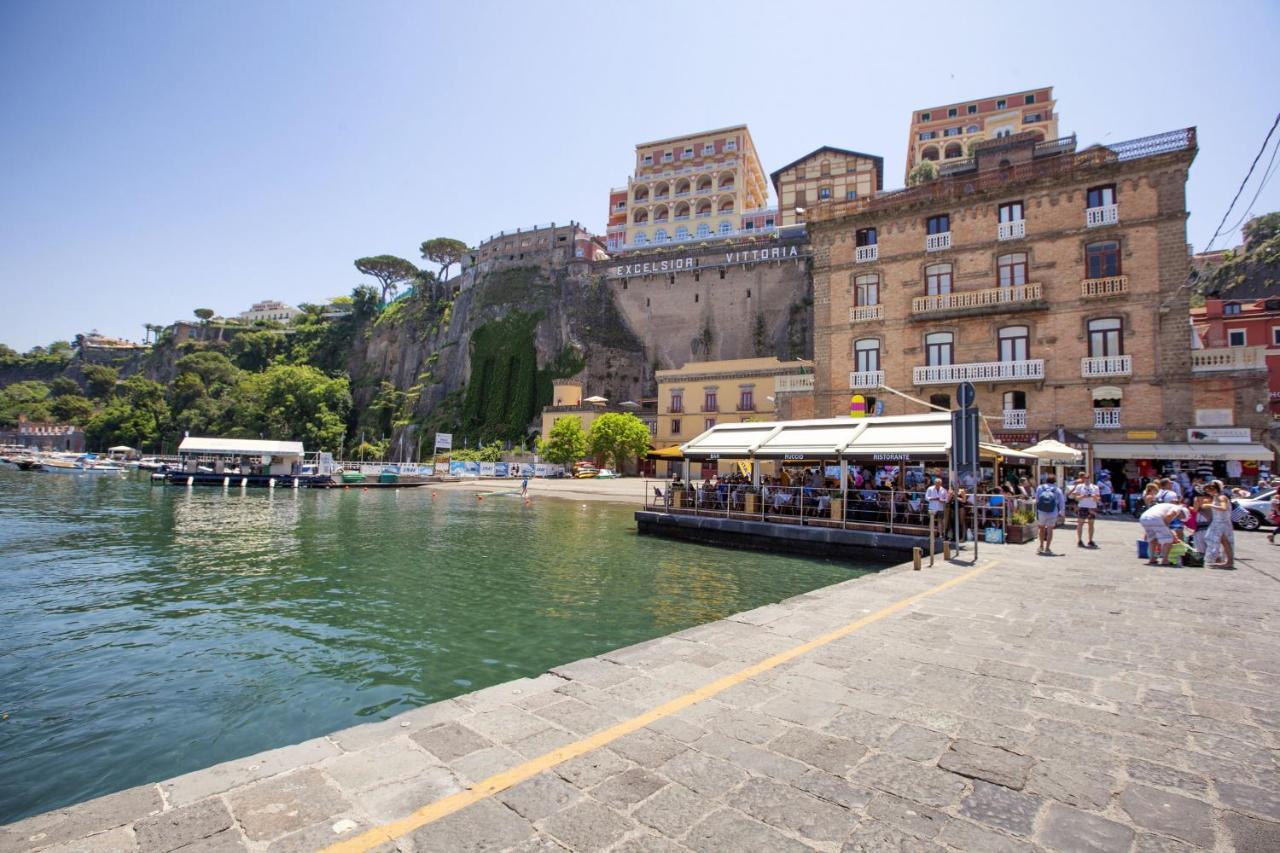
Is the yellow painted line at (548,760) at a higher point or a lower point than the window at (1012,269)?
lower

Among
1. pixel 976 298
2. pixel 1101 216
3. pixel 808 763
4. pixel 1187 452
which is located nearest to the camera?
pixel 808 763

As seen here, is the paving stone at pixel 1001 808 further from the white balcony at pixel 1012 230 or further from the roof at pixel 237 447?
the roof at pixel 237 447

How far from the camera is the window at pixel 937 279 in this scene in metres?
28.2

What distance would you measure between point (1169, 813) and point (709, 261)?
64.3m

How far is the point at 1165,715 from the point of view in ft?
14.2

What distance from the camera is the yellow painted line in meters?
2.84

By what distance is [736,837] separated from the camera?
285 centimetres

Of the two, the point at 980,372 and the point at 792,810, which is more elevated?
the point at 980,372

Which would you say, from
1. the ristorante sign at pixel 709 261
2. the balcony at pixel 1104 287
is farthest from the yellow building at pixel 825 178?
the balcony at pixel 1104 287

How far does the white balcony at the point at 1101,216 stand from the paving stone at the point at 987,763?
2899cm

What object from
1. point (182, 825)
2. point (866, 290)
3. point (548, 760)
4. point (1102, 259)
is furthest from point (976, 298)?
point (182, 825)

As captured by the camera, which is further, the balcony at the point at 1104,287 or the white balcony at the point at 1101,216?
the white balcony at the point at 1101,216

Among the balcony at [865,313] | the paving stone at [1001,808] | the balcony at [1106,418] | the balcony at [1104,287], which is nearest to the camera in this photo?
the paving stone at [1001,808]

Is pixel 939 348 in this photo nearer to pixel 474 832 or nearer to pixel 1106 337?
pixel 1106 337
